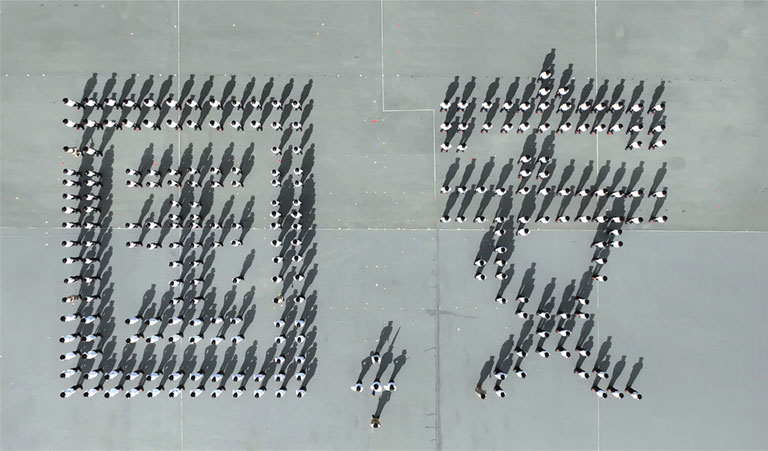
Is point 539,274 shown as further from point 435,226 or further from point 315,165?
point 315,165

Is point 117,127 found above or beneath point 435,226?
Answer: above

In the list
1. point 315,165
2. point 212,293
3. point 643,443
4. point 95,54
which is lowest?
point 643,443

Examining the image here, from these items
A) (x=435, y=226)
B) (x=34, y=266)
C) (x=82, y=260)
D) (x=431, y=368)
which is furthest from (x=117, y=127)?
(x=431, y=368)

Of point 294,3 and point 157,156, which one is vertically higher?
point 294,3

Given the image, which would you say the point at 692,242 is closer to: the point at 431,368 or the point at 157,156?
the point at 431,368

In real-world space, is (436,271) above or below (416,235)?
below

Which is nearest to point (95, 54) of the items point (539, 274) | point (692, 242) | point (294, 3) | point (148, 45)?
point (148, 45)
